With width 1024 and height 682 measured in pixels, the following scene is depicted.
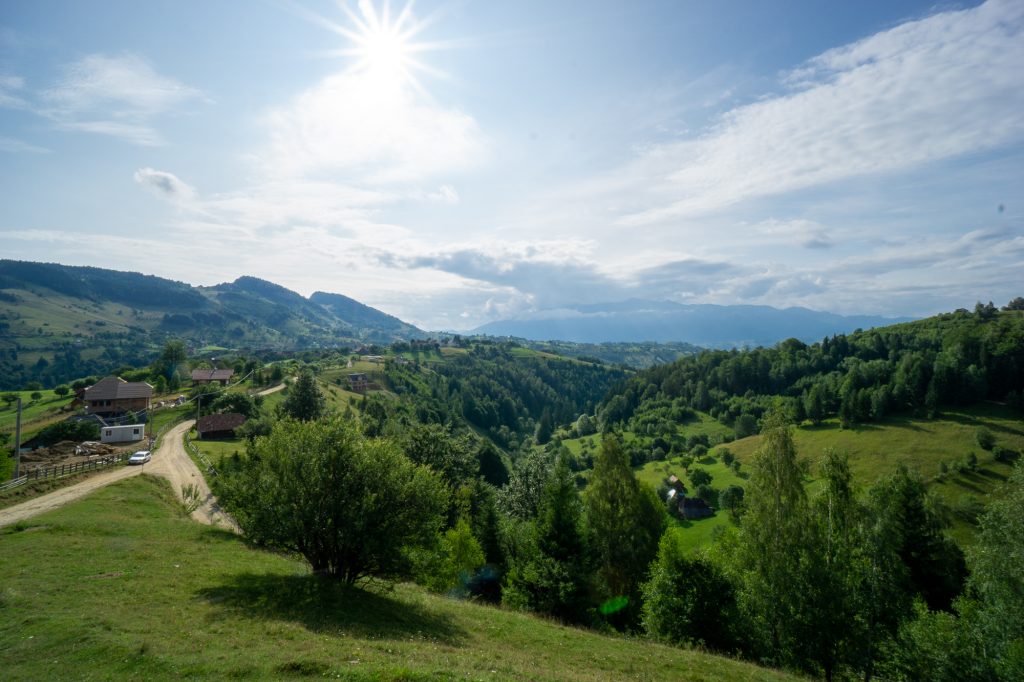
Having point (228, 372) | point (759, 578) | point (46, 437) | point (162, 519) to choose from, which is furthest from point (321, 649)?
point (228, 372)

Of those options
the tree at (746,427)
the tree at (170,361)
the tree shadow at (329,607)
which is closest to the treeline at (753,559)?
the tree shadow at (329,607)

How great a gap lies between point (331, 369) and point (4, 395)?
9304cm

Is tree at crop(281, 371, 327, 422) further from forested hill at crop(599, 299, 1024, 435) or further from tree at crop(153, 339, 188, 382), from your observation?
forested hill at crop(599, 299, 1024, 435)

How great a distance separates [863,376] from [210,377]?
615ft

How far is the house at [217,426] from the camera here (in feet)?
273

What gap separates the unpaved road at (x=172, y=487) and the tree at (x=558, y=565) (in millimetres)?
26202

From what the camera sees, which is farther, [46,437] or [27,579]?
[46,437]

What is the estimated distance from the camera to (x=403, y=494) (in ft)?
88.3

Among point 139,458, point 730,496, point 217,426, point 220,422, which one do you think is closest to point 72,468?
point 139,458

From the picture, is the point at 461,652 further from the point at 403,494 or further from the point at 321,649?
the point at 403,494

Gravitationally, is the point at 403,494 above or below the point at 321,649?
above

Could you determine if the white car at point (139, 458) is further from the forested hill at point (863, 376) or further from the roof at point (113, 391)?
the forested hill at point (863, 376)

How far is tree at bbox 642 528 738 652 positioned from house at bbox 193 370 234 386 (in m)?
137

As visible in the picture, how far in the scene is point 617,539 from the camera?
38.9 m
